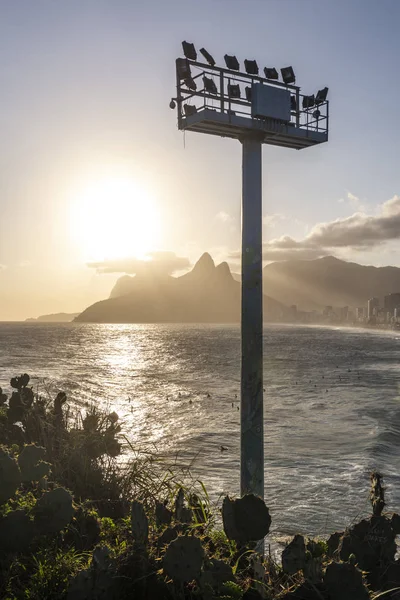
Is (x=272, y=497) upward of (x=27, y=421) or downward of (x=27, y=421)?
downward

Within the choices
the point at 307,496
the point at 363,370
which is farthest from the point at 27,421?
the point at 363,370

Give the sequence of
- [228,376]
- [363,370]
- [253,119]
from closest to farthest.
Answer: [253,119] → [228,376] → [363,370]

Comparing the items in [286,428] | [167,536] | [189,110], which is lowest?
[286,428]

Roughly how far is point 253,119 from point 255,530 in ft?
25.8

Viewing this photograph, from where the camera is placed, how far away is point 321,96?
12133 millimetres

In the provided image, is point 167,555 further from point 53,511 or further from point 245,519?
point 53,511

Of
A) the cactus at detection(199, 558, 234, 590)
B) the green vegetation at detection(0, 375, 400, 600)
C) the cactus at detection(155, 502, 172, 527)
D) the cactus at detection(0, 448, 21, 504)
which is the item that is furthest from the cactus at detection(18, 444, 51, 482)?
the cactus at detection(199, 558, 234, 590)

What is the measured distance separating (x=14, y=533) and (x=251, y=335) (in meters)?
6.16

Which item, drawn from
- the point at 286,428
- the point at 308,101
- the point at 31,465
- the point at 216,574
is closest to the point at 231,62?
the point at 308,101

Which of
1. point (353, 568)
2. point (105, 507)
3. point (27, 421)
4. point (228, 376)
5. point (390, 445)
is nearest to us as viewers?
point (353, 568)

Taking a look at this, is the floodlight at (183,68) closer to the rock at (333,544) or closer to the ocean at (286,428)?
the ocean at (286,428)

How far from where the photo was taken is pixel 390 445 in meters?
26.2

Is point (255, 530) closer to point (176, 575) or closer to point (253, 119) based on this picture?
point (176, 575)

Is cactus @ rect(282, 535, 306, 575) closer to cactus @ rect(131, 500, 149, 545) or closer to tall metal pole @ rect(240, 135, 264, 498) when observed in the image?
cactus @ rect(131, 500, 149, 545)
